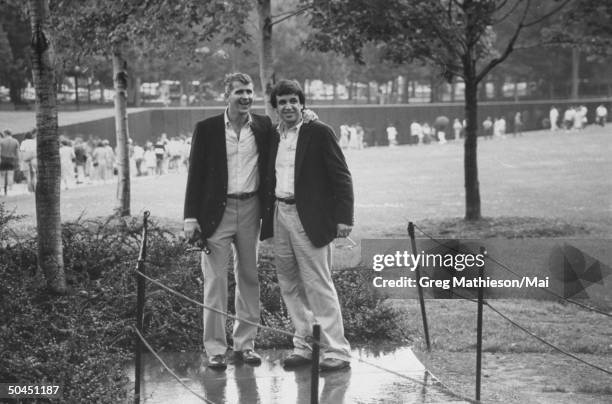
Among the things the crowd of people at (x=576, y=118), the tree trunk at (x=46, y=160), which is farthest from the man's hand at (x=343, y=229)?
the crowd of people at (x=576, y=118)

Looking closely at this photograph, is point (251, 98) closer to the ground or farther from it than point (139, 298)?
farther from it

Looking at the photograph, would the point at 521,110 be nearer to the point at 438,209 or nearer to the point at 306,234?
the point at 438,209

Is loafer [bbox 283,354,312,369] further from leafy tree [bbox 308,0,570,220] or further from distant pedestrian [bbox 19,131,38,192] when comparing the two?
distant pedestrian [bbox 19,131,38,192]

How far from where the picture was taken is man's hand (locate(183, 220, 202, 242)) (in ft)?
20.9

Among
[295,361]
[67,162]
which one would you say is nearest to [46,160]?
[295,361]

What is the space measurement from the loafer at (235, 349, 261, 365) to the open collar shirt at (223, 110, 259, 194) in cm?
115

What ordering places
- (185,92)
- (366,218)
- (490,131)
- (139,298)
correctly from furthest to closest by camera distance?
1. (185,92)
2. (490,131)
3. (366,218)
4. (139,298)

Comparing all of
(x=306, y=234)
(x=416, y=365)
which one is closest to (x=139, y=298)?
(x=306, y=234)

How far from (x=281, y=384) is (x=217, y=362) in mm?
571

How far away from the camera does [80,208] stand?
22.0m

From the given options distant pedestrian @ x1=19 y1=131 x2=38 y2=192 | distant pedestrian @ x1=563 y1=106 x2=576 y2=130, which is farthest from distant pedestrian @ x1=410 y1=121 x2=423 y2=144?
distant pedestrian @ x1=19 y1=131 x2=38 y2=192

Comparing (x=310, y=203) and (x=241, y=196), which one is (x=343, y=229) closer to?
(x=310, y=203)

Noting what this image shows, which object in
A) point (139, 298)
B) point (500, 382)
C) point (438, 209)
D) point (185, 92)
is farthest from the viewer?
point (185, 92)

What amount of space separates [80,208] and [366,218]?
6732mm
